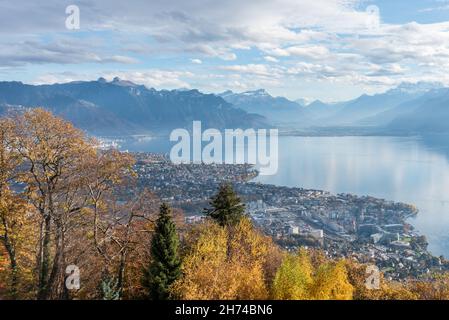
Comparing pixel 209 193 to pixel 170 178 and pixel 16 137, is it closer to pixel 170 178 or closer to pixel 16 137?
pixel 170 178

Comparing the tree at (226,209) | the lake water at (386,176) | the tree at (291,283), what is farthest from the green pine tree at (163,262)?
the lake water at (386,176)

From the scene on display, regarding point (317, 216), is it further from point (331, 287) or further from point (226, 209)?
point (331, 287)

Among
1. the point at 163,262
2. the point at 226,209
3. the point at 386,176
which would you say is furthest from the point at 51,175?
the point at 386,176

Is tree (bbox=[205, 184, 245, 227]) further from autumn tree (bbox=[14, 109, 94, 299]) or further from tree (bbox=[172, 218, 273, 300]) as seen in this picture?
autumn tree (bbox=[14, 109, 94, 299])

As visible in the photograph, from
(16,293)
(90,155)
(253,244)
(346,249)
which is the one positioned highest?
(90,155)

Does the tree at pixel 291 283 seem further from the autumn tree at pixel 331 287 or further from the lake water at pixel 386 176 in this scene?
the lake water at pixel 386 176

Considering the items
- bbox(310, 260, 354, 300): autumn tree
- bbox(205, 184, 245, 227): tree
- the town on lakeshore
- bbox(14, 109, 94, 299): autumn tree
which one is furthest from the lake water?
bbox(14, 109, 94, 299): autumn tree

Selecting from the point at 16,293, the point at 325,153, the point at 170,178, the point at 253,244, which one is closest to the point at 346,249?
the point at 253,244
